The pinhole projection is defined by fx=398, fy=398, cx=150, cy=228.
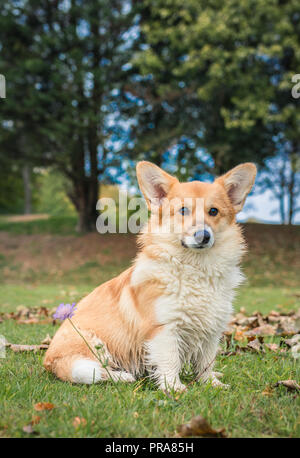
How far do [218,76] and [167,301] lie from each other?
1280 cm

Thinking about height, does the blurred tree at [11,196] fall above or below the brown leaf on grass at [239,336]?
above

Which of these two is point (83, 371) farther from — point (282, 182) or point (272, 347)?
point (282, 182)

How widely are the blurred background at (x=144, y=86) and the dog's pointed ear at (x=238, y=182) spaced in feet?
36.9

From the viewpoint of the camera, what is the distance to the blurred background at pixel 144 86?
1422cm

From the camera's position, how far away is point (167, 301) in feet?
8.86

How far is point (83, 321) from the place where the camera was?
2.97 metres

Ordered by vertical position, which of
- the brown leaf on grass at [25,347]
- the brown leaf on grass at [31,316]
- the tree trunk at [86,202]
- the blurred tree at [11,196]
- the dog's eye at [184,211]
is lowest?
the brown leaf on grass at [31,316]

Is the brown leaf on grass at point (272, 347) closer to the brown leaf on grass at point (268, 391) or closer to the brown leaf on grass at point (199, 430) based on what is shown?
the brown leaf on grass at point (268, 391)

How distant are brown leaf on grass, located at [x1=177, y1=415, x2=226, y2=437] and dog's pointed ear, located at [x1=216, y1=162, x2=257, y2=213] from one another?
66.3 inches

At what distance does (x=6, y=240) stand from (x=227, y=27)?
1315 cm

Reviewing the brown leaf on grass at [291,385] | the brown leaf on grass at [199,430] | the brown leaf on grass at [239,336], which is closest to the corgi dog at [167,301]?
the brown leaf on grass at [291,385]

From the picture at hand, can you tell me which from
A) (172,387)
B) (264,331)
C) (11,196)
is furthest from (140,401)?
(11,196)

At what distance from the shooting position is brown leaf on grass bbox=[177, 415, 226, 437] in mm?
1955
